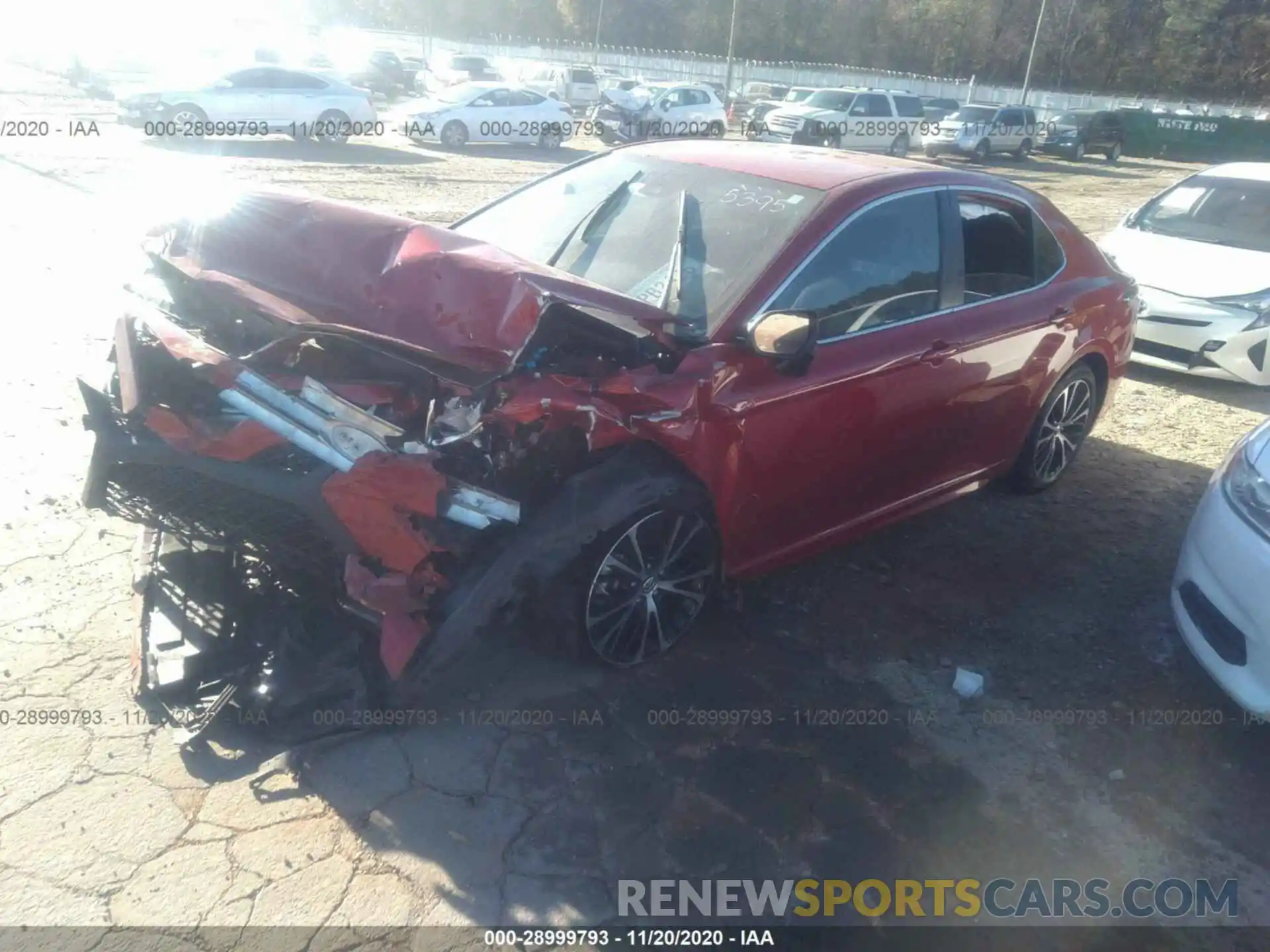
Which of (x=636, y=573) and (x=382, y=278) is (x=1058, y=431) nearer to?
(x=636, y=573)

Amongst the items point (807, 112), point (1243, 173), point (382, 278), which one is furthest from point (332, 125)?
point (382, 278)

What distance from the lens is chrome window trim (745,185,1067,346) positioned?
361 cm

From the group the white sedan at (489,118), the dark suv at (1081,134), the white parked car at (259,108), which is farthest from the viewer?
the dark suv at (1081,134)

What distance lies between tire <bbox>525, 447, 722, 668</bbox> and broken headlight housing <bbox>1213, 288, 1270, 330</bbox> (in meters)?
5.83

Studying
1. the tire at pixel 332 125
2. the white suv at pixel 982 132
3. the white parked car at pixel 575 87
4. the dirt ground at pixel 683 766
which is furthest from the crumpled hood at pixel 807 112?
the dirt ground at pixel 683 766

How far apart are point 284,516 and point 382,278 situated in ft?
3.06

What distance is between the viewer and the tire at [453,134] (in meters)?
22.0

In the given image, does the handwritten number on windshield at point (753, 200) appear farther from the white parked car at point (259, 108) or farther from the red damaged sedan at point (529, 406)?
the white parked car at point (259, 108)

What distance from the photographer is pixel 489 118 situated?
74.2 ft

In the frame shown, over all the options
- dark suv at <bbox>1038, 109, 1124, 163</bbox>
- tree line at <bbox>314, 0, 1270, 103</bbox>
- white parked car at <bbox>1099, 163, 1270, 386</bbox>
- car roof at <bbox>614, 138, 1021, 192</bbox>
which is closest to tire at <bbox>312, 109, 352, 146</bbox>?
white parked car at <bbox>1099, 163, 1270, 386</bbox>

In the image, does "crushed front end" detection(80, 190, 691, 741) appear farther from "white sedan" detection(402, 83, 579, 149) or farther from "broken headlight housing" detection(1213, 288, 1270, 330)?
"white sedan" detection(402, 83, 579, 149)

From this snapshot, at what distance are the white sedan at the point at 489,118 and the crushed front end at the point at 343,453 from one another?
19.9 m

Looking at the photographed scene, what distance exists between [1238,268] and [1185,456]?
254 centimetres

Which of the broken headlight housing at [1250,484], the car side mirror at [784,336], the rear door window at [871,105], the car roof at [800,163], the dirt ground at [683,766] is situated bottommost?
the dirt ground at [683,766]
